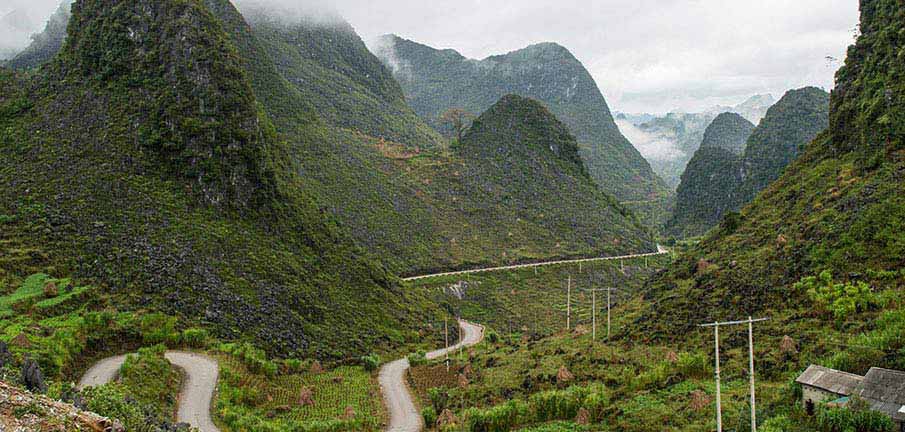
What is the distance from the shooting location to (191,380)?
98.9ft

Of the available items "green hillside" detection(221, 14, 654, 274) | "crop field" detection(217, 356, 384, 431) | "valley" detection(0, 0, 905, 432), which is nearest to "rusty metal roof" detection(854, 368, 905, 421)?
"valley" detection(0, 0, 905, 432)

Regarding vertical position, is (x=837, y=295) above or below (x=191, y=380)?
above

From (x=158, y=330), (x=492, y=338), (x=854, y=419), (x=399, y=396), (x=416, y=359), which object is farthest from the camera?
(x=492, y=338)

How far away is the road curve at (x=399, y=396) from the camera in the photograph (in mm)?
30484

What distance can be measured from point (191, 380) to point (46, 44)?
114138mm

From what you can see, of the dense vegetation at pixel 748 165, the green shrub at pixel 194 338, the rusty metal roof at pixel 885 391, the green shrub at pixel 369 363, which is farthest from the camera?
the dense vegetation at pixel 748 165

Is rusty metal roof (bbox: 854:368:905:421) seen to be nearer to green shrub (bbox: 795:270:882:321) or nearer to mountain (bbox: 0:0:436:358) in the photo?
green shrub (bbox: 795:270:882:321)

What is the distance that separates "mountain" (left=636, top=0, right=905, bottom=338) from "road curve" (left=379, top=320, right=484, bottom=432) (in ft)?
47.0

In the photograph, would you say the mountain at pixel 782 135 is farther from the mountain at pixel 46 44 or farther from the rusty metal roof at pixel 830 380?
the mountain at pixel 46 44

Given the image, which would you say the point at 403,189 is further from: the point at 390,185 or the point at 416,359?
the point at 416,359

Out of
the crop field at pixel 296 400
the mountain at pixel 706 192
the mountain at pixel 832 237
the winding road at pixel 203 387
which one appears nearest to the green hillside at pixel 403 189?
the crop field at pixel 296 400

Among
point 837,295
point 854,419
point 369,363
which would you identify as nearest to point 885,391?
point 854,419

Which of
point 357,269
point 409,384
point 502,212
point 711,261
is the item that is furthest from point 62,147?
point 502,212

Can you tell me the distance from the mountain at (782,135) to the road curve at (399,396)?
4001 inches
